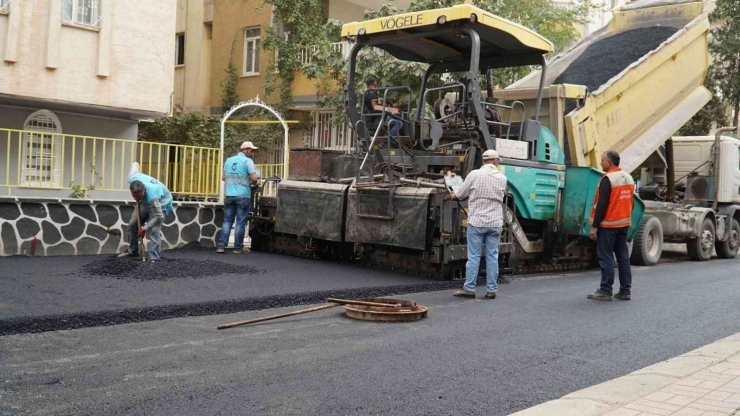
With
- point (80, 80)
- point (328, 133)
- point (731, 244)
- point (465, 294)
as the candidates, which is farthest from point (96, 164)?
point (731, 244)

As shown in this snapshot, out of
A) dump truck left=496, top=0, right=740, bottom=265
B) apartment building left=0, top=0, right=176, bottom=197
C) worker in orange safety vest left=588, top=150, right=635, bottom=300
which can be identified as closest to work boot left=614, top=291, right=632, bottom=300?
worker in orange safety vest left=588, top=150, right=635, bottom=300

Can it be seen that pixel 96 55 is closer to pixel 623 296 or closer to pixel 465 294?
→ pixel 465 294

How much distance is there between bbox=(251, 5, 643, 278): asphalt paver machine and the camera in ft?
27.4

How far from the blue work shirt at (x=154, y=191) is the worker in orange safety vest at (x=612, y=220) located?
498 cm

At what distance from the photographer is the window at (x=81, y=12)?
12.3 m

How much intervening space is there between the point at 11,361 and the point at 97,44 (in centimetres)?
952

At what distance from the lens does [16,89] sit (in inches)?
461

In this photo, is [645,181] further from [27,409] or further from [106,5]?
[27,409]

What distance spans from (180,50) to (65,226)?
12949mm

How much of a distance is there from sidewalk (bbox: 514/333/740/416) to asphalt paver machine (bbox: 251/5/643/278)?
3.63m

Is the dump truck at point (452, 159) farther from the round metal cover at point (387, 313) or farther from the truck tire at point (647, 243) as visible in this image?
the round metal cover at point (387, 313)

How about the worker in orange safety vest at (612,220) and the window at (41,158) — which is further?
the window at (41,158)

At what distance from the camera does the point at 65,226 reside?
954 cm


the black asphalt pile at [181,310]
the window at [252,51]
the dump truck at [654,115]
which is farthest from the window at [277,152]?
the black asphalt pile at [181,310]
